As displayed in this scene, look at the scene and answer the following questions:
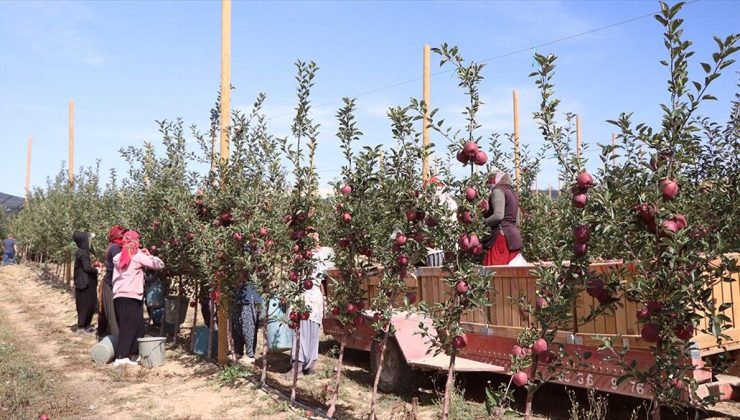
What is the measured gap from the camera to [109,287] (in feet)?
33.1

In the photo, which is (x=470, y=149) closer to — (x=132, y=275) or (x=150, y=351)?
(x=132, y=275)

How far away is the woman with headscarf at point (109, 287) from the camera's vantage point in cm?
930

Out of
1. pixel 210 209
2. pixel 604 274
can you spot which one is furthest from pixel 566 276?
pixel 210 209

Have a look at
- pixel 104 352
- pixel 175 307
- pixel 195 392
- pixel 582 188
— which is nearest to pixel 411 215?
pixel 582 188

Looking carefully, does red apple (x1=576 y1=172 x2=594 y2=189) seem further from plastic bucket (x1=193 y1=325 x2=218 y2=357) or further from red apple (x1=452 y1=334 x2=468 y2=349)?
plastic bucket (x1=193 y1=325 x2=218 y2=357)

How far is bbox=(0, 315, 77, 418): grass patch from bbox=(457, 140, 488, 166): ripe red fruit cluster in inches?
190

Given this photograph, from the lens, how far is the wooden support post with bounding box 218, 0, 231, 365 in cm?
815

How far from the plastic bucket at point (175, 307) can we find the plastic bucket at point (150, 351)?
128cm

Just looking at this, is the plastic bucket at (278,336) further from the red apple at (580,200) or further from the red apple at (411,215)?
the red apple at (580,200)

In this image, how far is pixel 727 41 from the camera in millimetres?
2830

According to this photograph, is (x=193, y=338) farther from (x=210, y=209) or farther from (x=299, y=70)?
(x=299, y=70)

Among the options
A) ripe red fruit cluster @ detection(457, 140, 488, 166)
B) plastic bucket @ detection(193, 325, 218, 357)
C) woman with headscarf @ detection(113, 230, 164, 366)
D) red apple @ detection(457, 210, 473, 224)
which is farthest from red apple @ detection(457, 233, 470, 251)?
plastic bucket @ detection(193, 325, 218, 357)

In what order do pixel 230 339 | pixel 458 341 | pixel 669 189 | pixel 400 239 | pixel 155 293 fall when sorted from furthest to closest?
pixel 155 293, pixel 230 339, pixel 400 239, pixel 458 341, pixel 669 189

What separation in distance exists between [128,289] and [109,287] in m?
1.68
